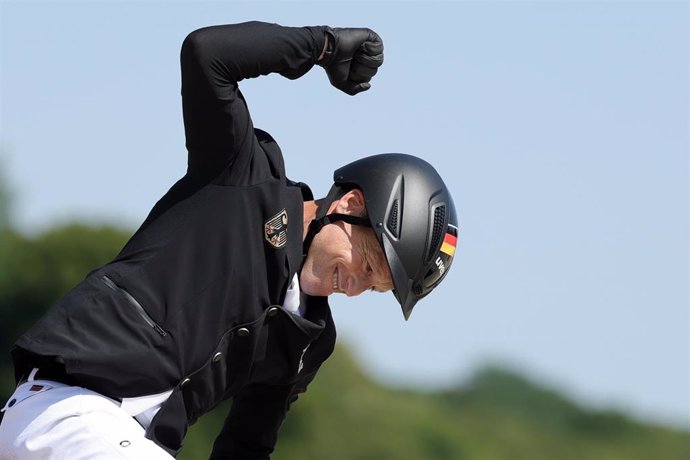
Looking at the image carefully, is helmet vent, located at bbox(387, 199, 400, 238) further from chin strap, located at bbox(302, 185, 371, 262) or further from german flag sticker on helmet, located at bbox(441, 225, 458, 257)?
german flag sticker on helmet, located at bbox(441, 225, 458, 257)

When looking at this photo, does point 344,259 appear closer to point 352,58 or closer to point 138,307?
point 352,58

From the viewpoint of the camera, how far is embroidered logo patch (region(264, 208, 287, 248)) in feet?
22.7

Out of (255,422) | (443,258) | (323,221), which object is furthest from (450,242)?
(255,422)

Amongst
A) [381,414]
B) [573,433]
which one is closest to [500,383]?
[573,433]

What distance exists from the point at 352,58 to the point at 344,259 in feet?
3.41

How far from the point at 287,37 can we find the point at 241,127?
49 cm

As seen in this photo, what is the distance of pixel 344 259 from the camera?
7152 millimetres

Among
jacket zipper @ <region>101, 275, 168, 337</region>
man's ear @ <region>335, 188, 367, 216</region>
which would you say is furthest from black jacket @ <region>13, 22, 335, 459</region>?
man's ear @ <region>335, 188, 367, 216</region>

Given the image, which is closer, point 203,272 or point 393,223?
point 203,272

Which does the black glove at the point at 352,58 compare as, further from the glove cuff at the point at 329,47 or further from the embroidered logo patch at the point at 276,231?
the embroidered logo patch at the point at 276,231

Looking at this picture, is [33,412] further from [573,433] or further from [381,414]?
[573,433]

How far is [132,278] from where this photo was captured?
6641mm

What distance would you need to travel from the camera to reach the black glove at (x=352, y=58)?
6.95 meters

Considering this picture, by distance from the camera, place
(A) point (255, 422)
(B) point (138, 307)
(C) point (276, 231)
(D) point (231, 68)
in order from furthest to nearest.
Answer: (A) point (255, 422) → (C) point (276, 231) → (B) point (138, 307) → (D) point (231, 68)
